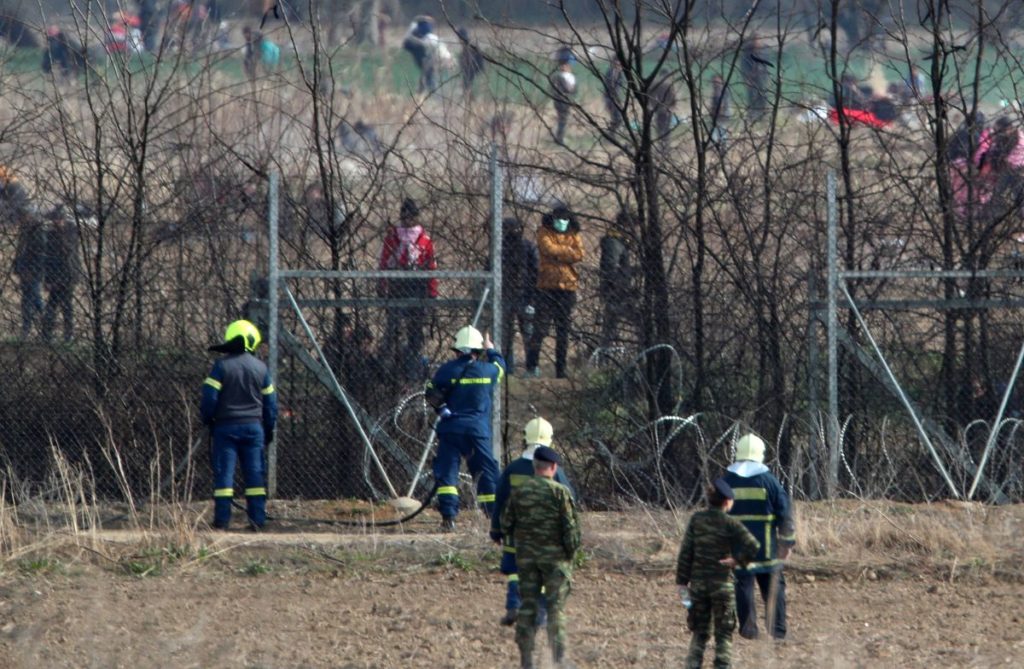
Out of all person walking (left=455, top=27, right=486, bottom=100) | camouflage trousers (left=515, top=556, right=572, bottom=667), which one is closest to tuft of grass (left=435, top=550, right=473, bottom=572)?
camouflage trousers (left=515, top=556, right=572, bottom=667)

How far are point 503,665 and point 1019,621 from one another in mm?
3228

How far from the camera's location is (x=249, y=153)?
532 inches

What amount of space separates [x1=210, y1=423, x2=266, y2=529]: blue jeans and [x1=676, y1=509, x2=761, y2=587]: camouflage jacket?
462 centimetres

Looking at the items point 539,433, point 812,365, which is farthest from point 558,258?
point 539,433

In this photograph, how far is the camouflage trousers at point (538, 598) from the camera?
7695 millimetres

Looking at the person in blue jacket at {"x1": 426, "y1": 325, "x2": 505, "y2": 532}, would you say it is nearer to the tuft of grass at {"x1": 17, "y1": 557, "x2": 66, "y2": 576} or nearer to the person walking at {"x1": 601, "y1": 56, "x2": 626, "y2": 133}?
the tuft of grass at {"x1": 17, "y1": 557, "x2": 66, "y2": 576}

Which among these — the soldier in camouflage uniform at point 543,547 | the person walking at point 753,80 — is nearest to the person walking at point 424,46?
the person walking at point 753,80

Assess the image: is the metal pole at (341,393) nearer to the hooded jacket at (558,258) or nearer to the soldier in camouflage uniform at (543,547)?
the hooded jacket at (558,258)

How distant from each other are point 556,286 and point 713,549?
4.77 m

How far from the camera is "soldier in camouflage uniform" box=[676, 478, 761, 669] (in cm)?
740

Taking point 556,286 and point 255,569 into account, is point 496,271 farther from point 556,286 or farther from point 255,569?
point 255,569

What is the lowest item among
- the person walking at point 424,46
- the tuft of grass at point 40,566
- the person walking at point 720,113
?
the tuft of grass at point 40,566

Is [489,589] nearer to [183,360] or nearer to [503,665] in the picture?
[503,665]

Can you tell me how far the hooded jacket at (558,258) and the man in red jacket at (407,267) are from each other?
35.2 inches
